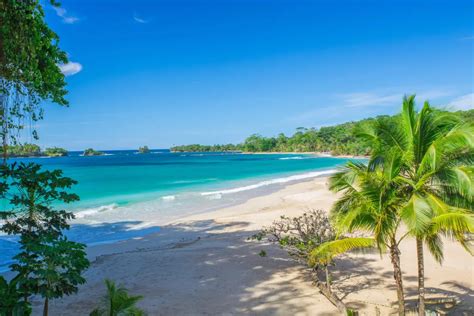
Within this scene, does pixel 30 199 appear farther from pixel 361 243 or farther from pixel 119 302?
pixel 361 243

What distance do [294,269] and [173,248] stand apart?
16.7 feet

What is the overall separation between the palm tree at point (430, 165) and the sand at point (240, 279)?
2.64 m

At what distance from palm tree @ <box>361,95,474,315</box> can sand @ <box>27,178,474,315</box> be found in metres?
2.64

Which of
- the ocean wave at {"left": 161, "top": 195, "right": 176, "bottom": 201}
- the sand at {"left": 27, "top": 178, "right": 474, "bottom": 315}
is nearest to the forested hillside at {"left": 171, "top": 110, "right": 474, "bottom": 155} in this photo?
the ocean wave at {"left": 161, "top": 195, "right": 176, "bottom": 201}

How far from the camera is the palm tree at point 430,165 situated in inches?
193

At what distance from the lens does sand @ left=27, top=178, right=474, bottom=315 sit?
733cm

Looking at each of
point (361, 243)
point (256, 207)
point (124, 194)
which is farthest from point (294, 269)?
point (124, 194)

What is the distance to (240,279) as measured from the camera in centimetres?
892

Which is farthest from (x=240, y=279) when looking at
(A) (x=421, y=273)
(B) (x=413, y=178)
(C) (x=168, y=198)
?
(C) (x=168, y=198)

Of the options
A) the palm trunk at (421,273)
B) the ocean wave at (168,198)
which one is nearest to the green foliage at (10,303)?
the palm trunk at (421,273)

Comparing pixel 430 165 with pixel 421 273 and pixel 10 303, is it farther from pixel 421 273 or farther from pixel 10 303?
pixel 10 303

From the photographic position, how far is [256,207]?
71.3ft

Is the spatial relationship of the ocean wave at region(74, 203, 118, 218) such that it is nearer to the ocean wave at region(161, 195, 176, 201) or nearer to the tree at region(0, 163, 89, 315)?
the ocean wave at region(161, 195, 176, 201)

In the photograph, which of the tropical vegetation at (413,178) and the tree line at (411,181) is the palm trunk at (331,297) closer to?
the tree line at (411,181)
